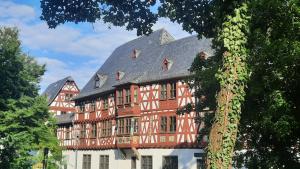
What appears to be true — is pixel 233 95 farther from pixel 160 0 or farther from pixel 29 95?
pixel 29 95

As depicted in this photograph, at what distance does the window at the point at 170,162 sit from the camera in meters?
30.5

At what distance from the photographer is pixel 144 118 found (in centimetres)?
3375

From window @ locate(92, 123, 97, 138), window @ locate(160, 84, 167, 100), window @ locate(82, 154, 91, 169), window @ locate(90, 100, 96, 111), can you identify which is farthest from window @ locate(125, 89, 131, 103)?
window @ locate(82, 154, 91, 169)

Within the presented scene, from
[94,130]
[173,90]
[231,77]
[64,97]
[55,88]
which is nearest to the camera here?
[231,77]

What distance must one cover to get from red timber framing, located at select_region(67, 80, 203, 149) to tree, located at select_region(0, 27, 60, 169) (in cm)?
671

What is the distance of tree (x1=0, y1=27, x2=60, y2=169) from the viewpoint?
2556 centimetres

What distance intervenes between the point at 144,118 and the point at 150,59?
5975 mm

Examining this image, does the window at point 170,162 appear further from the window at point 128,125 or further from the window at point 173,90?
the window at point 173,90

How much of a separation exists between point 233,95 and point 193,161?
20.2 meters

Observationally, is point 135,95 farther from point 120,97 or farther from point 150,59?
point 150,59

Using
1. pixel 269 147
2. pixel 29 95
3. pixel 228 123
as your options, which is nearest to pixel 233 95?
pixel 228 123

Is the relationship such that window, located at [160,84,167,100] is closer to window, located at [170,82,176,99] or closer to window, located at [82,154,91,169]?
window, located at [170,82,176,99]

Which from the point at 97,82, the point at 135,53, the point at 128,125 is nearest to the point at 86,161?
the point at 97,82

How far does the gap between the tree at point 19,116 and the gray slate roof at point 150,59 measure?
847cm
